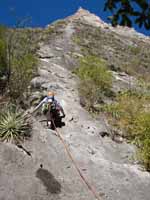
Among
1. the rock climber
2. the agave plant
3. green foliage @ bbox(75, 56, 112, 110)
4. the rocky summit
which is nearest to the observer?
the rocky summit

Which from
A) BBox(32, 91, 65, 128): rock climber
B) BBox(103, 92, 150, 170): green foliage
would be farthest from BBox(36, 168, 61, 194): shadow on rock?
BBox(32, 91, 65, 128): rock climber

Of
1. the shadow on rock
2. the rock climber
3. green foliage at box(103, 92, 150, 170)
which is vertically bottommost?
the shadow on rock

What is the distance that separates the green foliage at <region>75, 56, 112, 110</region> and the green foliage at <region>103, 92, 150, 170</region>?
0.83 meters

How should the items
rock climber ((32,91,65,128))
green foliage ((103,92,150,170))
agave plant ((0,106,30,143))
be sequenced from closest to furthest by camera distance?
agave plant ((0,106,30,143))
green foliage ((103,92,150,170))
rock climber ((32,91,65,128))

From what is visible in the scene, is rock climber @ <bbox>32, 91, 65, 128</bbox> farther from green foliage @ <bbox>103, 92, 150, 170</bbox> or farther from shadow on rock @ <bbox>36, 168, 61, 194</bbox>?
shadow on rock @ <bbox>36, 168, 61, 194</bbox>

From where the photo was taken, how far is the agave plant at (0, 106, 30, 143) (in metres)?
12.3

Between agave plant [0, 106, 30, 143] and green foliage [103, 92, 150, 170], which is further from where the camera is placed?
green foliage [103, 92, 150, 170]

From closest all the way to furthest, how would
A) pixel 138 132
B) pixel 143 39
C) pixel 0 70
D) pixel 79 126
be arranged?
pixel 138 132 → pixel 79 126 → pixel 0 70 → pixel 143 39

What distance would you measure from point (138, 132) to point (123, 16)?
8747 mm

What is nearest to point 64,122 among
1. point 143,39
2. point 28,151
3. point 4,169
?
point 28,151

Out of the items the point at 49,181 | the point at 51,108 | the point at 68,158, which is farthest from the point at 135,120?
the point at 49,181

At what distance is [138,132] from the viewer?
13.6m

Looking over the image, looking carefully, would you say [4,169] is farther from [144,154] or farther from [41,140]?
[144,154]

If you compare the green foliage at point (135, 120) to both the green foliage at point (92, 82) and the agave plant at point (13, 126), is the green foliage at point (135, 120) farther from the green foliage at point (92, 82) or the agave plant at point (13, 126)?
the agave plant at point (13, 126)
